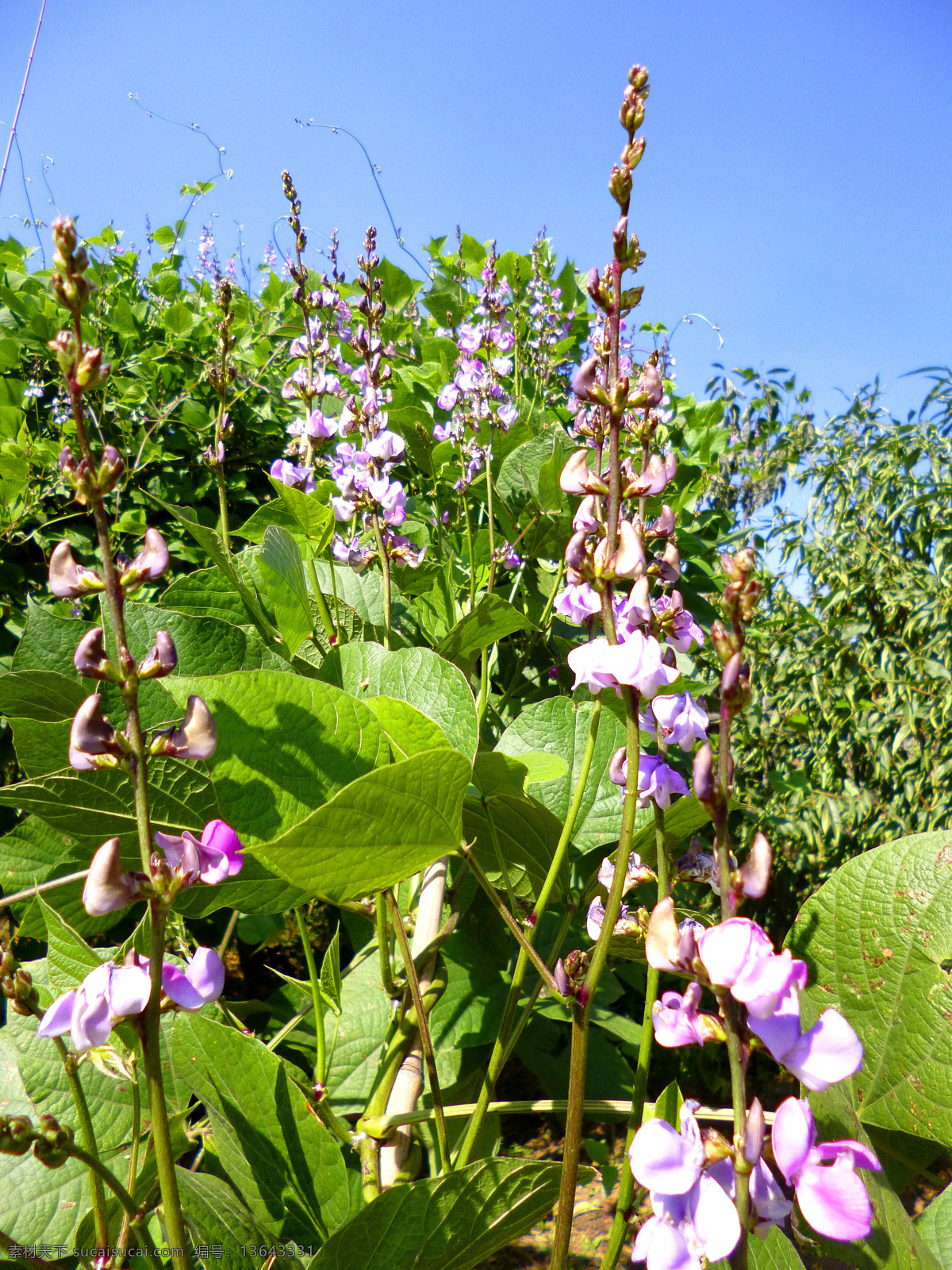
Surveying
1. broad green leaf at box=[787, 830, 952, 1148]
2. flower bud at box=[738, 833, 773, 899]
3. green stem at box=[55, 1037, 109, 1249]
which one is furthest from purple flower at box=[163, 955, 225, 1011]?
broad green leaf at box=[787, 830, 952, 1148]

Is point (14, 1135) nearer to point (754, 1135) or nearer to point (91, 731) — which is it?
point (91, 731)

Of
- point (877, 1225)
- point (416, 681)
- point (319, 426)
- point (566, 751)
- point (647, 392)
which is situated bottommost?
point (877, 1225)

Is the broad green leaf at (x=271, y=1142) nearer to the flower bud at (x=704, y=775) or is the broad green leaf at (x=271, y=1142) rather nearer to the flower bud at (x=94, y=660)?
the flower bud at (x=94, y=660)

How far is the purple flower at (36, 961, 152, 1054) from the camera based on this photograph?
464 mm

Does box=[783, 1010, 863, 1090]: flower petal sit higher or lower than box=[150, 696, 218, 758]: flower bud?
lower

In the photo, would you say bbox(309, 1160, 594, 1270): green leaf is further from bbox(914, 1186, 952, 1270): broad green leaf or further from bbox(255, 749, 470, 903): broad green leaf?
bbox(914, 1186, 952, 1270): broad green leaf

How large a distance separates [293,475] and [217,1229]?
1139 millimetres

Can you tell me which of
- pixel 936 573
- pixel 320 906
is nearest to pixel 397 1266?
pixel 320 906

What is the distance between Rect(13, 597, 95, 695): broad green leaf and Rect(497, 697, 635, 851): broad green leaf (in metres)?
0.53

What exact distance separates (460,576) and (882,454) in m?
2.65

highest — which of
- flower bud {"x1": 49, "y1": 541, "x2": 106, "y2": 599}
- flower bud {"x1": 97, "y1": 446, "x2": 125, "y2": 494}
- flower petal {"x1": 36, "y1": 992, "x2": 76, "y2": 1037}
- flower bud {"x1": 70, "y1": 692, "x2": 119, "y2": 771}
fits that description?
flower bud {"x1": 97, "y1": 446, "x2": 125, "y2": 494}

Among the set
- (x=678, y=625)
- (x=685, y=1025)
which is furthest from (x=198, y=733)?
(x=678, y=625)

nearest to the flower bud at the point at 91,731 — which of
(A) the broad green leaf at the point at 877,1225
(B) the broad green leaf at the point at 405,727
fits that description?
(B) the broad green leaf at the point at 405,727

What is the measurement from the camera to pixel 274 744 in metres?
0.61
